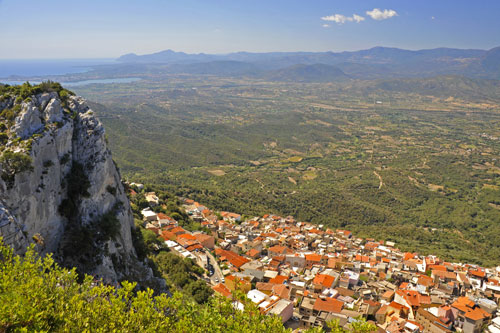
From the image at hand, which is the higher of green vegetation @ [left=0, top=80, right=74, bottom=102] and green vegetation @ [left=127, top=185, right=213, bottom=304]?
green vegetation @ [left=0, top=80, right=74, bottom=102]

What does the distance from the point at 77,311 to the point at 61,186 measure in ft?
31.0

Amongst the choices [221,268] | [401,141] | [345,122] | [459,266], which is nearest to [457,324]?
[459,266]

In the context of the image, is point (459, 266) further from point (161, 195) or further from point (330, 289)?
point (161, 195)

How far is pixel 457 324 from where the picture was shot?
24.4 m

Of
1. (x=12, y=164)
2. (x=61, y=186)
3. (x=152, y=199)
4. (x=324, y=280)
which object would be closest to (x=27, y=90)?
(x=12, y=164)

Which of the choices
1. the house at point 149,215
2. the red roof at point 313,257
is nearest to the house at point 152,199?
the house at point 149,215

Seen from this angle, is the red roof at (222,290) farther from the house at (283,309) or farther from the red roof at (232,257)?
the red roof at (232,257)

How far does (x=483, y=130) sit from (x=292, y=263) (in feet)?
609

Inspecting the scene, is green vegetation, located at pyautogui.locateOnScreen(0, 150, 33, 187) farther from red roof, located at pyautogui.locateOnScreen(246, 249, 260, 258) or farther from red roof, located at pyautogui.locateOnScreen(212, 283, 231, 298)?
red roof, located at pyautogui.locateOnScreen(246, 249, 260, 258)

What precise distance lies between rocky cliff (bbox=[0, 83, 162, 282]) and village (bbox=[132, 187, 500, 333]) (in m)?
7.84

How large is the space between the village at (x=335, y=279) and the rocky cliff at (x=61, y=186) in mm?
7836

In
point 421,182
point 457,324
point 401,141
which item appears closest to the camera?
point 457,324

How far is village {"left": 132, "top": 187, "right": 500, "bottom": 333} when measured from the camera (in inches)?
943

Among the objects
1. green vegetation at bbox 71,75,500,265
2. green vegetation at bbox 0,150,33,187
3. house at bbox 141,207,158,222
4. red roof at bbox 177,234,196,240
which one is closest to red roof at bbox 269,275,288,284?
red roof at bbox 177,234,196,240
